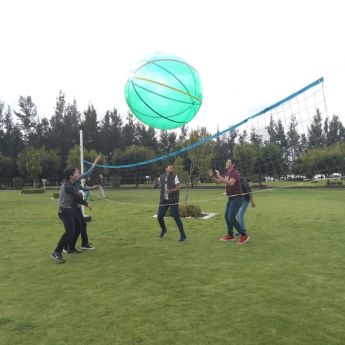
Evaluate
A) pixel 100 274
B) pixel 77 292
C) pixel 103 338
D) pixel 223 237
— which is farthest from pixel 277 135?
pixel 103 338

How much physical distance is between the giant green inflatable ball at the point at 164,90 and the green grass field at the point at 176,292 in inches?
110

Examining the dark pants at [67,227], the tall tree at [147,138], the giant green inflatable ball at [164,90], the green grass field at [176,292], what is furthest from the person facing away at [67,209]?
the tall tree at [147,138]

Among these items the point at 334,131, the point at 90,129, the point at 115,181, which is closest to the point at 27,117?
the point at 90,129

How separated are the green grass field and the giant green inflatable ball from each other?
2786 mm

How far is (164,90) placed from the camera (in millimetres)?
7051

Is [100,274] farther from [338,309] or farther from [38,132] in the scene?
[38,132]

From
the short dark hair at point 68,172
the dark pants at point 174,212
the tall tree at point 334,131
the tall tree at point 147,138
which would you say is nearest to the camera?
the short dark hair at point 68,172

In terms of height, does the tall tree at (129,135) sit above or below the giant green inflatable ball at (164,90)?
above

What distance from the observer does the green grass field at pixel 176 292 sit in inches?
155

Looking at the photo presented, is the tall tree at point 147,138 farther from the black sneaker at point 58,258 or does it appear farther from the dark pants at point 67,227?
the black sneaker at point 58,258

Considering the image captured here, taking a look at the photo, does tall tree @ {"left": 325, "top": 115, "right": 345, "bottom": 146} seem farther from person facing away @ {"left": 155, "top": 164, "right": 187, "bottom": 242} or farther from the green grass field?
person facing away @ {"left": 155, "top": 164, "right": 187, "bottom": 242}

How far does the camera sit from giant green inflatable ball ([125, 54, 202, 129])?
7031mm

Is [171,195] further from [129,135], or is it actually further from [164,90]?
[129,135]

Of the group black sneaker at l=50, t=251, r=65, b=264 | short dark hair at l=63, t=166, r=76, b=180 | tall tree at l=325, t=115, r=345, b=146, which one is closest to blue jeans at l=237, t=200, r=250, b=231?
short dark hair at l=63, t=166, r=76, b=180
